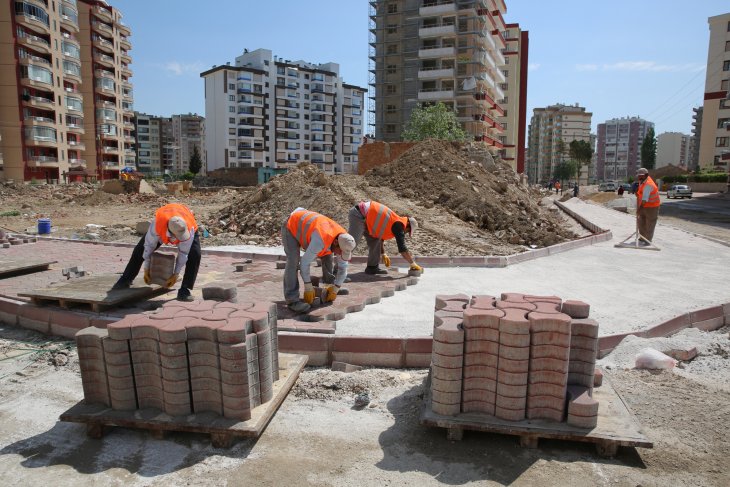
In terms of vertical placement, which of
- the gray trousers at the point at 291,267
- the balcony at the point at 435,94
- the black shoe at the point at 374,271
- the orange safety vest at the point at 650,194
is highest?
the balcony at the point at 435,94

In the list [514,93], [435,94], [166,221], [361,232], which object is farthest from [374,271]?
[514,93]

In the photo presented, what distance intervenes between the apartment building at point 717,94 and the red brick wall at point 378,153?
49218 mm

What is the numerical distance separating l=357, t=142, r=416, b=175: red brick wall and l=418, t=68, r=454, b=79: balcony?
102ft

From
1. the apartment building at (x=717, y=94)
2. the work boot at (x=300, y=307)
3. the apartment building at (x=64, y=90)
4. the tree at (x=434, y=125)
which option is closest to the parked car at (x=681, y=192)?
the tree at (x=434, y=125)

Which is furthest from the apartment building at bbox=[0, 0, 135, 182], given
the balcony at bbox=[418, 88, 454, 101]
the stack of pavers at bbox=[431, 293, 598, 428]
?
the stack of pavers at bbox=[431, 293, 598, 428]

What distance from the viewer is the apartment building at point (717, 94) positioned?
56031 millimetres

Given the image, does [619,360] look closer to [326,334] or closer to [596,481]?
[596,481]

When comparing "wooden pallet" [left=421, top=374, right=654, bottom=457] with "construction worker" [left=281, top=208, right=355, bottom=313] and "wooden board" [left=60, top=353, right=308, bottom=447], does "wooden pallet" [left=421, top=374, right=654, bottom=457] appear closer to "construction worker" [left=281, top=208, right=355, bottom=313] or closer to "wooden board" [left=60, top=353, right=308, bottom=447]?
"wooden board" [left=60, top=353, right=308, bottom=447]

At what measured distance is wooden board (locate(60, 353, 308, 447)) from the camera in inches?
121

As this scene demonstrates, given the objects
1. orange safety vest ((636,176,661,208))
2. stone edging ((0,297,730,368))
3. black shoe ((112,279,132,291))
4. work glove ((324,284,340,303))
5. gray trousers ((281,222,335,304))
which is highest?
orange safety vest ((636,176,661,208))

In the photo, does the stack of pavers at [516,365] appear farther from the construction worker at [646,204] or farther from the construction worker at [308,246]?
the construction worker at [646,204]

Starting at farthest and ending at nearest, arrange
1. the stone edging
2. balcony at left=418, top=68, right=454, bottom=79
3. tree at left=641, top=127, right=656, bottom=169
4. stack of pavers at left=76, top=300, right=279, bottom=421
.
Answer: tree at left=641, top=127, right=656, bottom=169 → balcony at left=418, top=68, right=454, bottom=79 → the stone edging → stack of pavers at left=76, top=300, right=279, bottom=421

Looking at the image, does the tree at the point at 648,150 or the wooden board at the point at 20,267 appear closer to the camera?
the wooden board at the point at 20,267

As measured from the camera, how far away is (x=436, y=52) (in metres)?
52.1
